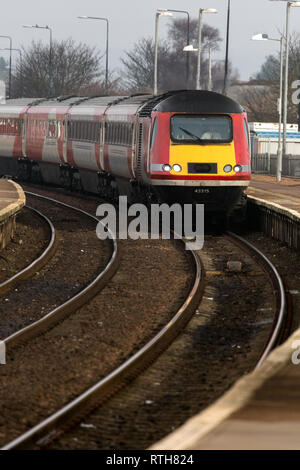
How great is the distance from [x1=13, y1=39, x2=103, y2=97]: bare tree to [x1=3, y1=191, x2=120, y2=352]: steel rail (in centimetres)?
6889

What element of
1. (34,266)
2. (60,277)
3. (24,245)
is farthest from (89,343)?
(24,245)

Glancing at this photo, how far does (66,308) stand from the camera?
13.9m

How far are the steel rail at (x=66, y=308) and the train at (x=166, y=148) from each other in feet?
14.4

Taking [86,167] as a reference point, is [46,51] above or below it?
above

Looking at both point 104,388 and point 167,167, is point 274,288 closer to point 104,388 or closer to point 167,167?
point 104,388

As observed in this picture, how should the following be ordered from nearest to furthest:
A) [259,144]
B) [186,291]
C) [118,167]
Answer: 1. [186,291]
2. [118,167]
3. [259,144]

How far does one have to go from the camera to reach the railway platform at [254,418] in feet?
23.0

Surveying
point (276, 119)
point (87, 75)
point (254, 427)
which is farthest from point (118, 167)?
point (87, 75)

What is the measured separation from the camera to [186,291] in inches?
623

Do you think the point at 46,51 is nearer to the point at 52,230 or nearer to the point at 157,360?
the point at 52,230

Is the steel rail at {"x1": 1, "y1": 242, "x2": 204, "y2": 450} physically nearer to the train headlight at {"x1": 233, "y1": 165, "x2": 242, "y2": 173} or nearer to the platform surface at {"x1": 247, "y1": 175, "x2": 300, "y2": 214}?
the train headlight at {"x1": 233, "y1": 165, "x2": 242, "y2": 173}

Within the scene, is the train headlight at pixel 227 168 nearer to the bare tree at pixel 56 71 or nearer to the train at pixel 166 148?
the train at pixel 166 148

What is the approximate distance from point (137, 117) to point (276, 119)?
173ft

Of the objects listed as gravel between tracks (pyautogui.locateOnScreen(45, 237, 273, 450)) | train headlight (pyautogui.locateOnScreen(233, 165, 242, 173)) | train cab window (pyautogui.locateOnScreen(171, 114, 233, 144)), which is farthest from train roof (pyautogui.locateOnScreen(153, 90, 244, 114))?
gravel between tracks (pyautogui.locateOnScreen(45, 237, 273, 450))
